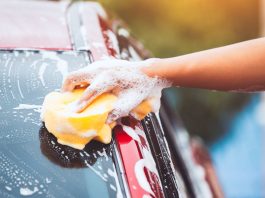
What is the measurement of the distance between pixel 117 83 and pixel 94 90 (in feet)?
0.33

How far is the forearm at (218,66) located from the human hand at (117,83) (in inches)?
1.6

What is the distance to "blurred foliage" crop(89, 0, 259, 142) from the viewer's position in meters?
6.75

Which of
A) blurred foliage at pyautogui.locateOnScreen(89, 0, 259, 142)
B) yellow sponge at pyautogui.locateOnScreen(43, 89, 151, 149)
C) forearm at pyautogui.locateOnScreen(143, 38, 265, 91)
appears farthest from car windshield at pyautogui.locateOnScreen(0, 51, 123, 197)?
blurred foliage at pyautogui.locateOnScreen(89, 0, 259, 142)

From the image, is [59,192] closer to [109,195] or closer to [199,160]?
[109,195]

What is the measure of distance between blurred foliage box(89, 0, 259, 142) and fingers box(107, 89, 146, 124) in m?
5.10

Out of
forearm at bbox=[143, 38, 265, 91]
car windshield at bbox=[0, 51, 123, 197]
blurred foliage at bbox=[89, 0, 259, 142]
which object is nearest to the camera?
car windshield at bbox=[0, 51, 123, 197]

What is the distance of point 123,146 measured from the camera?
4.92 feet

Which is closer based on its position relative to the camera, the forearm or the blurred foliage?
the forearm

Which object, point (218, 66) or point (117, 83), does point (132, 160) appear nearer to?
point (117, 83)

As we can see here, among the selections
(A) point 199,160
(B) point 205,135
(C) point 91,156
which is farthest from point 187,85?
(B) point 205,135

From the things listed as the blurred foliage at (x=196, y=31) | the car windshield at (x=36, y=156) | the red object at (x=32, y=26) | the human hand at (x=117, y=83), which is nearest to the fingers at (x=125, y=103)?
the human hand at (x=117, y=83)

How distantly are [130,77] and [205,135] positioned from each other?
518cm

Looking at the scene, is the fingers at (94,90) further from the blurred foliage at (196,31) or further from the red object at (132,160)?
the blurred foliage at (196,31)

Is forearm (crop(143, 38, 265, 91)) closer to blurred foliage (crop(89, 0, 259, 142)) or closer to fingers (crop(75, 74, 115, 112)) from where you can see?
fingers (crop(75, 74, 115, 112))
